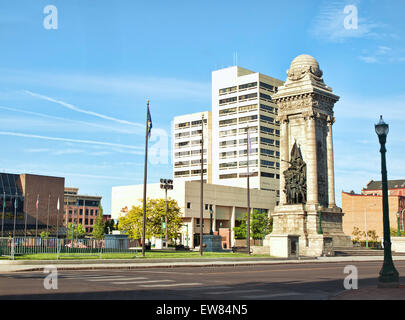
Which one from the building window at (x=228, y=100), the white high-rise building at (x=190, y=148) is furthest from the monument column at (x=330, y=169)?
the white high-rise building at (x=190, y=148)

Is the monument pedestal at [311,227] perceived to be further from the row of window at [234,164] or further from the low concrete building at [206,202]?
the row of window at [234,164]

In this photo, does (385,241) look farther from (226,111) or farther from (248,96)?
(226,111)

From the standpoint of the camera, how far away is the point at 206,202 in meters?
111

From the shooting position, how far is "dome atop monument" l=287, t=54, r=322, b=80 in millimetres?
60125

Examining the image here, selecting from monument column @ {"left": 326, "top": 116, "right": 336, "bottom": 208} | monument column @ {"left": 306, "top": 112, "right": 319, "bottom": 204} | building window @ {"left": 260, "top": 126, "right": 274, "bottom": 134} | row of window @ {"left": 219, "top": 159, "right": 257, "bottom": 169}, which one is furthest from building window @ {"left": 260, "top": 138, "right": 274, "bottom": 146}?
monument column @ {"left": 306, "top": 112, "right": 319, "bottom": 204}

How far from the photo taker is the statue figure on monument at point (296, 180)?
2248 inches

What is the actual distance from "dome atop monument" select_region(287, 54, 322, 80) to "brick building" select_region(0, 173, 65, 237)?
9455 cm

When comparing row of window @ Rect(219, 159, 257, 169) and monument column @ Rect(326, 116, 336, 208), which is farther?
row of window @ Rect(219, 159, 257, 169)

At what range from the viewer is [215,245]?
182 feet

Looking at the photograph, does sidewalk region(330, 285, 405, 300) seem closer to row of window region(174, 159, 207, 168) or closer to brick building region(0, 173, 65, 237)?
brick building region(0, 173, 65, 237)

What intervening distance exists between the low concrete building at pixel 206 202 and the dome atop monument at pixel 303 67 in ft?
143
